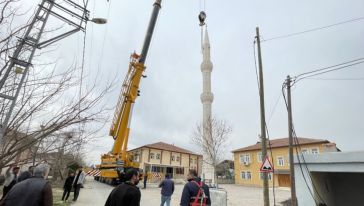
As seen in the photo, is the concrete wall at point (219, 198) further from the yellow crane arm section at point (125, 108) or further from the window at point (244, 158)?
the window at point (244, 158)

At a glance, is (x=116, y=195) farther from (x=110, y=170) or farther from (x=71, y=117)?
(x=110, y=170)

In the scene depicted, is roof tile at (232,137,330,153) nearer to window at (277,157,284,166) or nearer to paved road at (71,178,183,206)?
window at (277,157,284,166)

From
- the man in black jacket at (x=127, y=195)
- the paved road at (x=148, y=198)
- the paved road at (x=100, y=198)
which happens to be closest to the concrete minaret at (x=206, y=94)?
the paved road at (x=148, y=198)

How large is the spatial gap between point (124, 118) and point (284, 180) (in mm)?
35253

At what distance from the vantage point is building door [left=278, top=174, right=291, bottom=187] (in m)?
41.2

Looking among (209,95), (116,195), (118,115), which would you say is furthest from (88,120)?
(209,95)

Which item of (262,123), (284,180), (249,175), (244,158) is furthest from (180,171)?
(262,123)

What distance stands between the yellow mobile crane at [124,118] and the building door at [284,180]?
33.4 meters

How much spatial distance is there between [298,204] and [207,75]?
3852 cm

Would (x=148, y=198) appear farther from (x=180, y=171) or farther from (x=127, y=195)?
(x=180, y=171)

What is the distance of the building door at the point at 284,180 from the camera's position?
135ft

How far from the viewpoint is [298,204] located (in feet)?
37.5

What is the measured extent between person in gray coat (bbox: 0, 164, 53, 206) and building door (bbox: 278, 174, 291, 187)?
42987 mm

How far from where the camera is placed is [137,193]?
416cm
